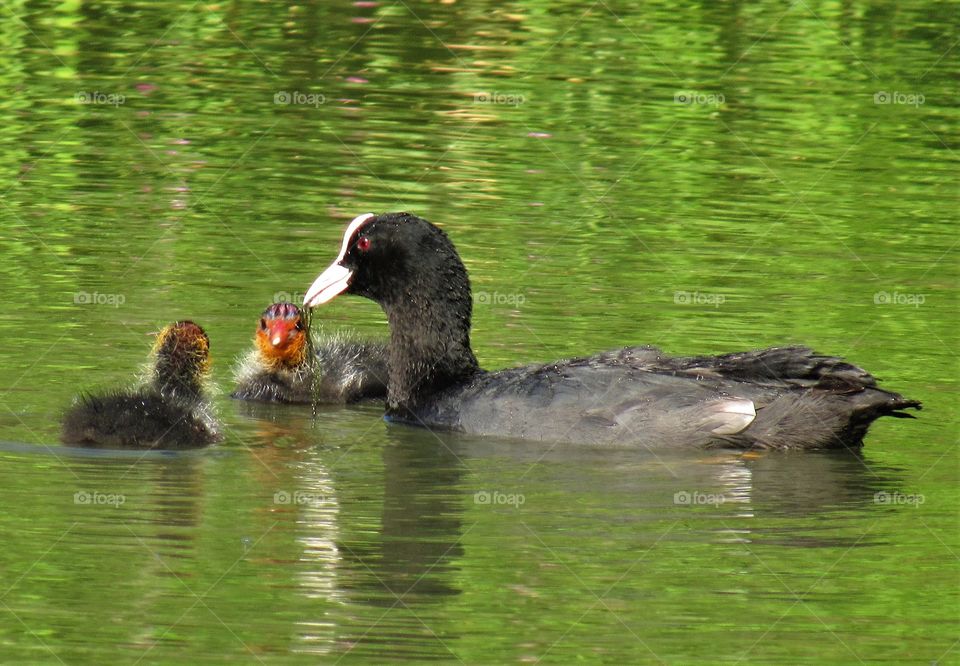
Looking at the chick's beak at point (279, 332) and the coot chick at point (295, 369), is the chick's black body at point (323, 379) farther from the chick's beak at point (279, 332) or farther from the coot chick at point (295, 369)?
the chick's beak at point (279, 332)

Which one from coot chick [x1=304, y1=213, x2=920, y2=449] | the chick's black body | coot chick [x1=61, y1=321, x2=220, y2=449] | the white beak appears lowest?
the chick's black body

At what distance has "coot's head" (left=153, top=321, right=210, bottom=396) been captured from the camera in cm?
1098

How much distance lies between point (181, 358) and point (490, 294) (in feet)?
10.6

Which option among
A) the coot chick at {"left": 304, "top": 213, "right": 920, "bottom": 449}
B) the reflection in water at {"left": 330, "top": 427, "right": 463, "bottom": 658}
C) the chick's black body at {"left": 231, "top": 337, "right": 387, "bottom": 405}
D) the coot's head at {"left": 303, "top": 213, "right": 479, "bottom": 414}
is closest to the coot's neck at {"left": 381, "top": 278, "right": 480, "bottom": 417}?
the coot's head at {"left": 303, "top": 213, "right": 479, "bottom": 414}

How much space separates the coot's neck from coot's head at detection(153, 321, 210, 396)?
137cm

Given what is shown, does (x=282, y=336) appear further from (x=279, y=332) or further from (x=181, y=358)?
(x=181, y=358)

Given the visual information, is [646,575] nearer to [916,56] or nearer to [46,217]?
[46,217]

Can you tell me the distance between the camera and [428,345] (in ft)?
38.7

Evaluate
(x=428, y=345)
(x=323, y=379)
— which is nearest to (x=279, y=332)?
(x=323, y=379)

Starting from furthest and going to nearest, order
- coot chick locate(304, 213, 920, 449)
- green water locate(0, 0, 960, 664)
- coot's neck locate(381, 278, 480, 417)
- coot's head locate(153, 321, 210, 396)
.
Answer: coot's neck locate(381, 278, 480, 417) < coot's head locate(153, 321, 210, 396) < coot chick locate(304, 213, 920, 449) < green water locate(0, 0, 960, 664)

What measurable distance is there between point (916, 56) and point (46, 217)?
1217cm

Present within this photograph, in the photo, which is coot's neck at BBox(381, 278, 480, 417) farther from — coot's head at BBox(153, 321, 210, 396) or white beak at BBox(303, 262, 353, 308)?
coot's head at BBox(153, 321, 210, 396)

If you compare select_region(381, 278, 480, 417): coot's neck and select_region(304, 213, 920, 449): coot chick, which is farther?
select_region(381, 278, 480, 417): coot's neck

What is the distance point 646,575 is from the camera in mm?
8469
